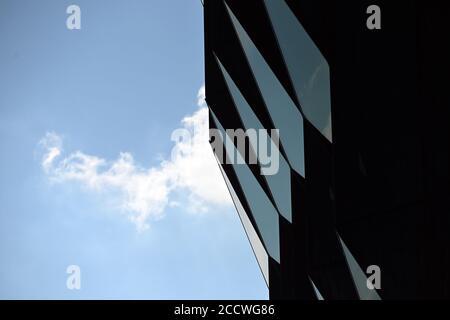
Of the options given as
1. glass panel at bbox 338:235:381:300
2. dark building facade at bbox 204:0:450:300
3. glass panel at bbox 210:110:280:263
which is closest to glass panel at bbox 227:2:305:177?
dark building facade at bbox 204:0:450:300

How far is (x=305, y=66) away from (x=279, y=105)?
100 inches

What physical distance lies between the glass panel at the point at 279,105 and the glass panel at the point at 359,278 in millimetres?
3717

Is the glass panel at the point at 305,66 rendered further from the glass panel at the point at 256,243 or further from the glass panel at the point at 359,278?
the glass panel at the point at 256,243

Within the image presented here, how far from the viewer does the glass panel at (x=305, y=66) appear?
36.7 feet

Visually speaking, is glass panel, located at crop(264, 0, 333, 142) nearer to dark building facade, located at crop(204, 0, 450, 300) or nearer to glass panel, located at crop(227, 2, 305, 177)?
dark building facade, located at crop(204, 0, 450, 300)

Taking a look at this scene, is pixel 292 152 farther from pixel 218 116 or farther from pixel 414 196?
pixel 218 116

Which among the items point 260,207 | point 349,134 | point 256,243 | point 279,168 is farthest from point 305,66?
point 256,243

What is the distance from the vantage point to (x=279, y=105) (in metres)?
14.3

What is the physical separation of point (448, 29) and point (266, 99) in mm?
8503

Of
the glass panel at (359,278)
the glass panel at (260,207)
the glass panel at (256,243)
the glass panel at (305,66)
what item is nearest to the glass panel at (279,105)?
the glass panel at (305,66)

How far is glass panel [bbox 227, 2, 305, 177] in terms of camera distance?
13.5 meters

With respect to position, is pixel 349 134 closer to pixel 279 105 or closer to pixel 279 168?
pixel 279 105

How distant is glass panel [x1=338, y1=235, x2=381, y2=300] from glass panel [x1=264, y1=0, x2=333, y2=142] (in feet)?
9.65
